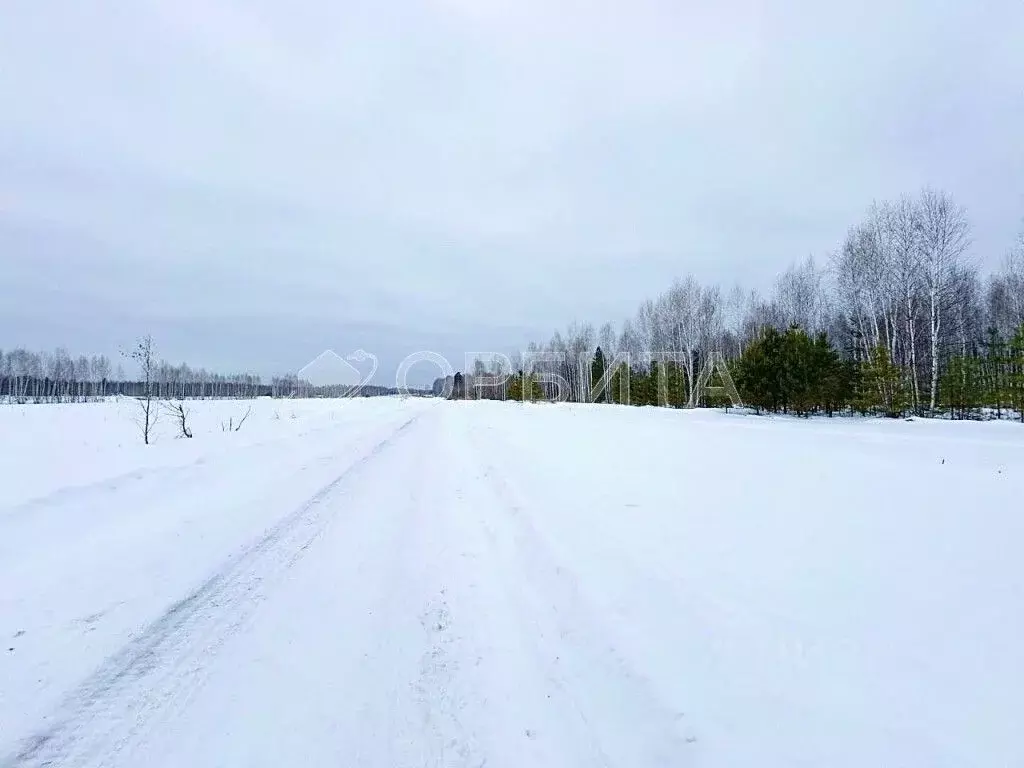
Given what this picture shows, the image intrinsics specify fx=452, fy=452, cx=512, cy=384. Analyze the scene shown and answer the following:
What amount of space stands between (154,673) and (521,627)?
2.19 metres

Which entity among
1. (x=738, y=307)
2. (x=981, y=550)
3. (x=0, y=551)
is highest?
(x=738, y=307)

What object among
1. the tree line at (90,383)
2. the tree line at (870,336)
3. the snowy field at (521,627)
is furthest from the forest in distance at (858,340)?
the tree line at (90,383)

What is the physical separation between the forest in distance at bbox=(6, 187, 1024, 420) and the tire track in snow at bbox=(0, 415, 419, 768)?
9.90m

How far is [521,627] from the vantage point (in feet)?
10.3

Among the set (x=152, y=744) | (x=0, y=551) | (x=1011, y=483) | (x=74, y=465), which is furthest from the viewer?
(x=74, y=465)

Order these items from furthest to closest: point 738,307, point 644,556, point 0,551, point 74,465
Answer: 1. point 738,307
2. point 74,465
3. point 0,551
4. point 644,556

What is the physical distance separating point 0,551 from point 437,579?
456 cm

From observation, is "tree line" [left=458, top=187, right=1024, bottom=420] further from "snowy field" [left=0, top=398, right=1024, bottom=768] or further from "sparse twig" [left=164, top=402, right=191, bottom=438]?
"sparse twig" [left=164, top=402, right=191, bottom=438]

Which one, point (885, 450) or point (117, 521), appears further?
point (885, 450)

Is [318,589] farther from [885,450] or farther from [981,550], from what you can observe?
[885,450]

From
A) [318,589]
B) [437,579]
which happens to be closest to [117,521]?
[318,589]

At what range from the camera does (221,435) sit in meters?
15.2

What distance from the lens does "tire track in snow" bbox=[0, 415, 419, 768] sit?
6.77 ft

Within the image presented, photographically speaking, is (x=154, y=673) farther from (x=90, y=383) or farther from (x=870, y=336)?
(x=90, y=383)
